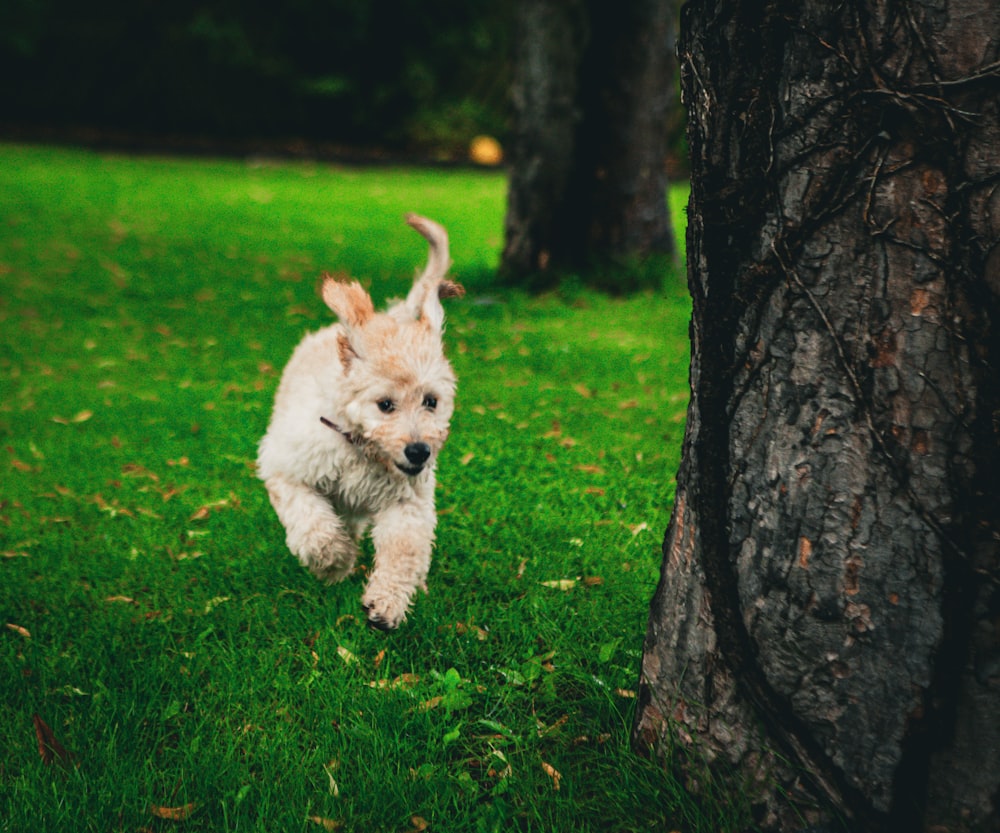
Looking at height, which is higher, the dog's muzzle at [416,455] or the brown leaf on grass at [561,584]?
the dog's muzzle at [416,455]

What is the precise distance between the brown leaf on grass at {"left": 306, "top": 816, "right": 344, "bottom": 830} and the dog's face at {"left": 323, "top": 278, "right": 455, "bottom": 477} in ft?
4.46

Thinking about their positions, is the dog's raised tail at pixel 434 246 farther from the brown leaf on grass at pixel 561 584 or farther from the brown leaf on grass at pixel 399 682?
the brown leaf on grass at pixel 399 682

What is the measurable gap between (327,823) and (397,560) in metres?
1.20

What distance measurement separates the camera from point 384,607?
135 inches

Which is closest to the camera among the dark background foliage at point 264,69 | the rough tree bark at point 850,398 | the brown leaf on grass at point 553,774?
the rough tree bark at point 850,398

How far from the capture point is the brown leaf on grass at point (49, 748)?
282 centimetres

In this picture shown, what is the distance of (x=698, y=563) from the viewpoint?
2.50 meters

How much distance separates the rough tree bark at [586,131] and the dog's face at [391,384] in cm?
586

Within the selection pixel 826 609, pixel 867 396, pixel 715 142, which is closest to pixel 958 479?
pixel 867 396

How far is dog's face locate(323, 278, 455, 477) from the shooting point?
3619mm

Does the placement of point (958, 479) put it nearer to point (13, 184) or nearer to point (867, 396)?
point (867, 396)

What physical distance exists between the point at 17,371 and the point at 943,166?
7596 mm

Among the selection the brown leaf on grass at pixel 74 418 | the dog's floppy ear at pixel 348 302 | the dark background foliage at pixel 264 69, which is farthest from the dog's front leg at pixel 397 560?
the dark background foliage at pixel 264 69

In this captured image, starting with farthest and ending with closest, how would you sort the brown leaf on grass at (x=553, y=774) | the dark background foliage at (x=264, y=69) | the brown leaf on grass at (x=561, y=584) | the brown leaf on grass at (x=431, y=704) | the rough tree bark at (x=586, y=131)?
the dark background foliage at (x=264, y=69) → the rough tree bark at (x=586, y=131) → the brown leaf on grass at (x=561, y=584) → the brown leaf on grass at (x=431, y=704) → the brown leaf on grass at (x=553, y=774)
